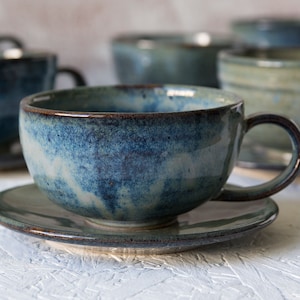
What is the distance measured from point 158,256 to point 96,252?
46 mm

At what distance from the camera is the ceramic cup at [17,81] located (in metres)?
0.85

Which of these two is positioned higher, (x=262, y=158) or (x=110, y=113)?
(x=110, y=113)

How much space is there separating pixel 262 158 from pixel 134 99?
0.20 meters

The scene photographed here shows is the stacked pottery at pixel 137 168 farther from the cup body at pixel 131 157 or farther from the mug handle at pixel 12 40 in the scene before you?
the mug handle at pixel 12 40

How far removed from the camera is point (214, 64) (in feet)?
3.43

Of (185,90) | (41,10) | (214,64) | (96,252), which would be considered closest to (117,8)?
(41,10)

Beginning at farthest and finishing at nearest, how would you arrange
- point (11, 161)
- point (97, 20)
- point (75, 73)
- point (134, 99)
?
point (97, 20)
point (75, 73)
point (11, 161)
point (134, 99)

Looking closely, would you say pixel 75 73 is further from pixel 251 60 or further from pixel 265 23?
pixel 265 23

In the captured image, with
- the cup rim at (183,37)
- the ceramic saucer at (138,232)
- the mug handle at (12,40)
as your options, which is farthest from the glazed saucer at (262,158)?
the mug handle at (12,40)

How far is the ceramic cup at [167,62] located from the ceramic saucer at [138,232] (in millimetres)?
378

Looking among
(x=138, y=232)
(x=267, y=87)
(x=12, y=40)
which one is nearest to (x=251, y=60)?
(x=267, y=87)

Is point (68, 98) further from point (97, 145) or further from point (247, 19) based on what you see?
point (247, 19)

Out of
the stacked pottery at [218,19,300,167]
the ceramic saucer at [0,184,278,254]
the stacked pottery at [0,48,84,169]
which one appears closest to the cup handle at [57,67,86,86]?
the stacked pottery at [0,48,84,169]

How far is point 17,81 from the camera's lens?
0.86 metres
